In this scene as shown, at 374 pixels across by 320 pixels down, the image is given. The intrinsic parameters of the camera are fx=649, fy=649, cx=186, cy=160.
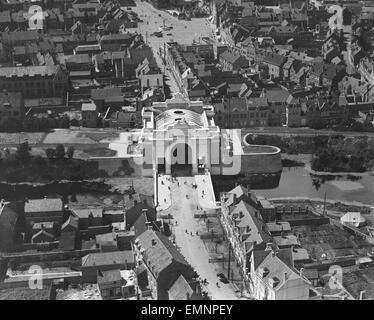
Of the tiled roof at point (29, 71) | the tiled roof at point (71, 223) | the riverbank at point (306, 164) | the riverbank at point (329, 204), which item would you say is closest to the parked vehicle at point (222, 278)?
the tiled roof at point (71, 223)

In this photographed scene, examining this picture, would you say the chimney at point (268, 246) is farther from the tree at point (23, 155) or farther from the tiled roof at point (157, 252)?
the tree at point (23, 155)

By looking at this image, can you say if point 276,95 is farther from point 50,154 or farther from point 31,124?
point 31,124

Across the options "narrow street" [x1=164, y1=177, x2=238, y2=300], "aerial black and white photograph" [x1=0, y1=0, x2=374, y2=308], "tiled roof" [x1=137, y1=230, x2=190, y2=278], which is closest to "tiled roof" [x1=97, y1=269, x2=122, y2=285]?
"aerial black and white photograph" [x1=0, y1=0, x2=374, y2=308]

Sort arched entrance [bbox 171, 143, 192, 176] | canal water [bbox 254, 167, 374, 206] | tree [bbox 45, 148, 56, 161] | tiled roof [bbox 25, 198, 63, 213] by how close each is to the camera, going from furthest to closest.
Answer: tree [bbox 45, 148, 56, 161] → arched entrance [bbox 171, 143, 192, 176] → canal water [bbox 254, 167, 374, 206] → tiled roof [bbox 25, 198, 63, 213]

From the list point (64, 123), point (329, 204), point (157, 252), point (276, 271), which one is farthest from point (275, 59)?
point (276, 271)

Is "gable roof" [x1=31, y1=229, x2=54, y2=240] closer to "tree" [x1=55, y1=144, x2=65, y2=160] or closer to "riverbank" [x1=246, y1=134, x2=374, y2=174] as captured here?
"tree" [x1=55, y1=144, x2=65, y2=160]

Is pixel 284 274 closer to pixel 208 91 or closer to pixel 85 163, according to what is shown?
pixel 85 163
